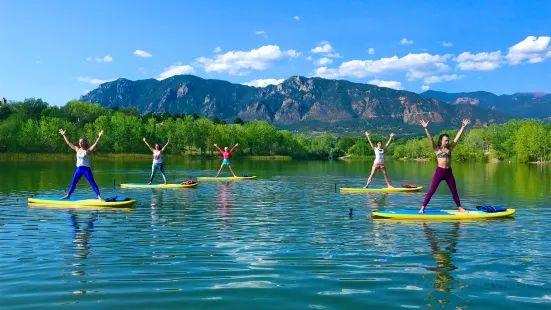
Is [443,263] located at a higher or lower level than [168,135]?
lower

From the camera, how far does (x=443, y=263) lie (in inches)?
422

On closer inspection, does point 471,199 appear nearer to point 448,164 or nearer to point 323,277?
point 448,164

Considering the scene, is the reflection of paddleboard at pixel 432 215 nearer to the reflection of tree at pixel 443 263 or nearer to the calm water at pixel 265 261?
the calm water at pixel 265 261

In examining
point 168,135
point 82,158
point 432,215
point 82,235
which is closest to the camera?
point 82,235

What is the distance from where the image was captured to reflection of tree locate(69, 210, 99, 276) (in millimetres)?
11328

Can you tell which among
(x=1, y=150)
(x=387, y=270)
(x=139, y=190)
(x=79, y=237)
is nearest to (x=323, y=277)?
(x=387, y=270)

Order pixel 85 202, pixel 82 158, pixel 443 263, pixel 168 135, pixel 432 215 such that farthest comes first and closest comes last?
pixel 168 135 → pixel 82 158 → pixel 85 202 → pixel 432 215 → pixel 443 263

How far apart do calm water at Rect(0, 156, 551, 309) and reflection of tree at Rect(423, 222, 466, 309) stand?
0.10 feet

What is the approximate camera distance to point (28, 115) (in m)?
157

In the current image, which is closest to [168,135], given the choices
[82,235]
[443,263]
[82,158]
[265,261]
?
[82,158]

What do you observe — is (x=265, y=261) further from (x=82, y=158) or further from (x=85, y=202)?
(x=82, y=158)

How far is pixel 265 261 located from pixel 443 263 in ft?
13.3

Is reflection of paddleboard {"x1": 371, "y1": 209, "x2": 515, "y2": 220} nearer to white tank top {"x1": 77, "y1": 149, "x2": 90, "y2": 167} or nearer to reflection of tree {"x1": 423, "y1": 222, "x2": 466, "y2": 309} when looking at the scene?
reflection of tree {"x1": 423, "y1": 222, "x2": 466, "y2": 309}

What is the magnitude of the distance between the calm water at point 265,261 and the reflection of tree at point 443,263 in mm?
31
